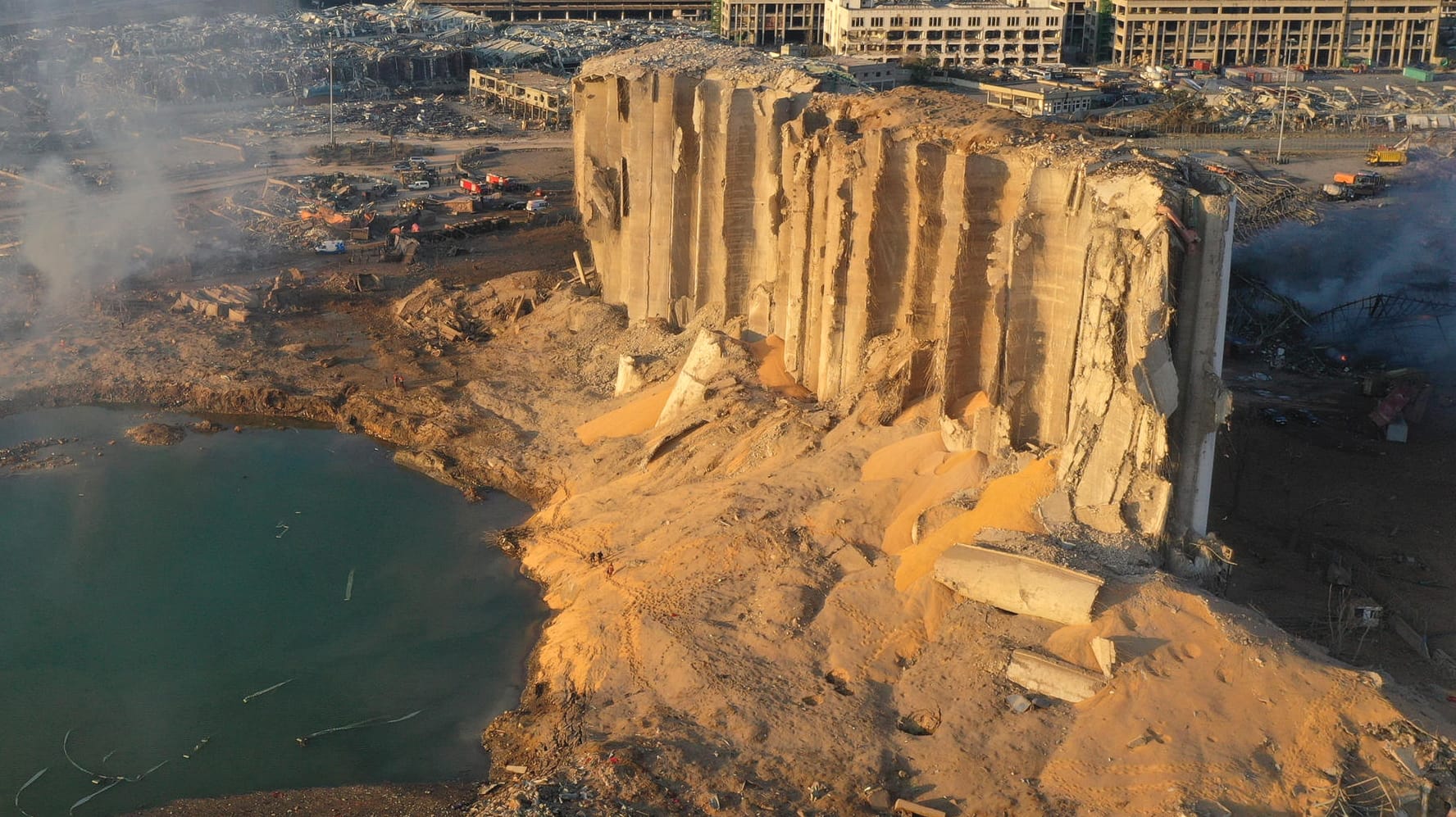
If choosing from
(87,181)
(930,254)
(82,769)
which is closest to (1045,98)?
(87,181)

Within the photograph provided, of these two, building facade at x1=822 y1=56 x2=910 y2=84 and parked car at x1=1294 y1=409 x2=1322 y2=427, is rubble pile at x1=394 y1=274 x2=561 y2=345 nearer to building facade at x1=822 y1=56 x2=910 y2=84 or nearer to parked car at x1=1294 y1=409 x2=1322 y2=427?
parked car at x1=1294 y1=409 x2=1322 y2=427

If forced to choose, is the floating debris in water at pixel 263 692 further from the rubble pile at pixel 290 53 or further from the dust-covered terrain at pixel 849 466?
the rubble pile at pixel 290 53

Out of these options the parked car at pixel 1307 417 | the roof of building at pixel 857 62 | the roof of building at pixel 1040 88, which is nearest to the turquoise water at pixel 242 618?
the parked car at pixel 1307 417

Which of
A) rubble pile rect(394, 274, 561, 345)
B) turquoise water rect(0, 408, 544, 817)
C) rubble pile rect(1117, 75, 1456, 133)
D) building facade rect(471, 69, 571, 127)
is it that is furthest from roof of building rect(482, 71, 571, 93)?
turquoise water rect(0, 408, 544, 817)

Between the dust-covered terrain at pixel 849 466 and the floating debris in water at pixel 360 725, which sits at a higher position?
the dust-covered terrain at pixel 849 466

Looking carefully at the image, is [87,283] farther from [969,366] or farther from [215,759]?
[969,366]

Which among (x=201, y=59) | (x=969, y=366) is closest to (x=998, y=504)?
(x=969, y=366)

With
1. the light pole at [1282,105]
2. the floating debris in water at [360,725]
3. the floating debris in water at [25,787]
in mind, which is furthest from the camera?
the light pole at [1282,105]
